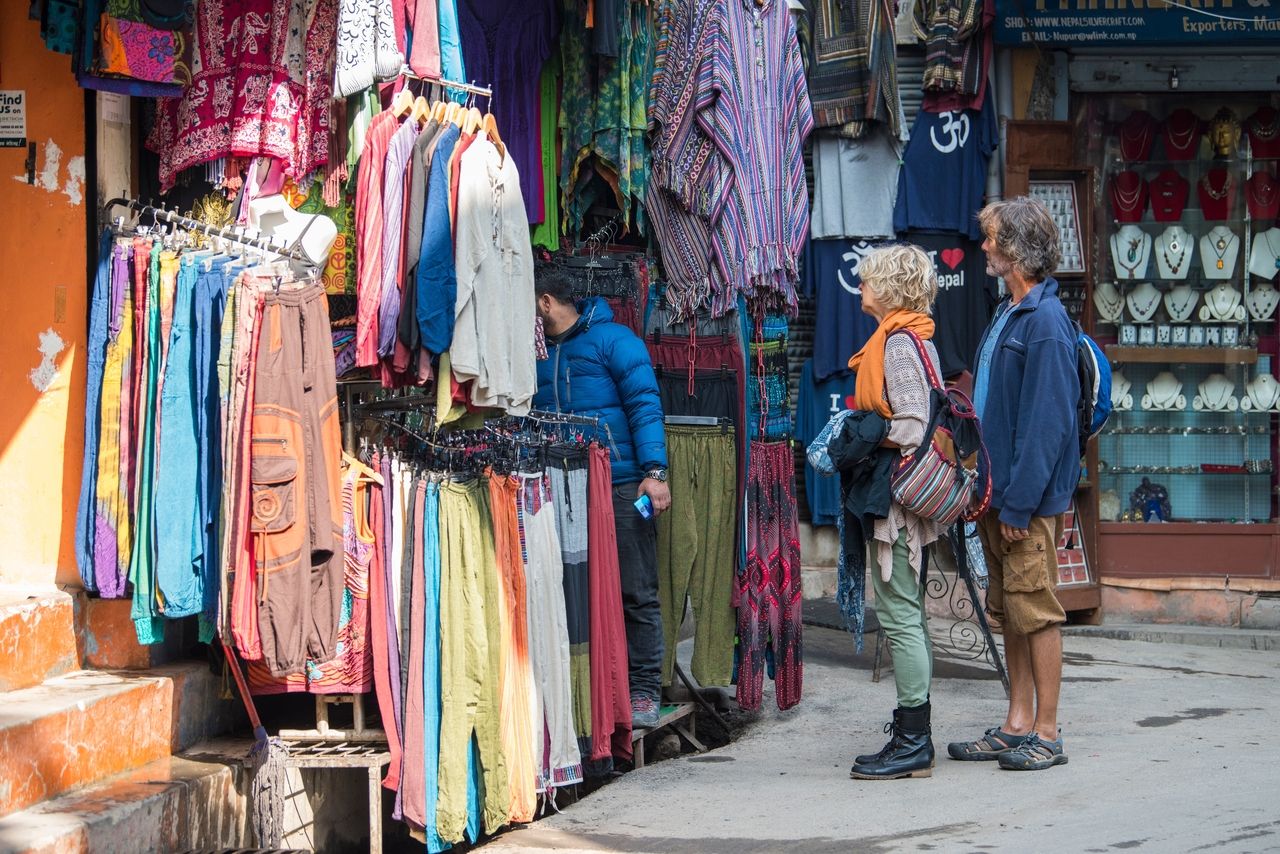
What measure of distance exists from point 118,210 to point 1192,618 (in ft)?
21.0

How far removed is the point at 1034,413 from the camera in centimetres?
541

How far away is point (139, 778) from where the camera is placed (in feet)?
16.1

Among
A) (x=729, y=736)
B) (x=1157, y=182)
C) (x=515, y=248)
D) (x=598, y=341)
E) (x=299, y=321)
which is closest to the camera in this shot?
(x=299, y=321)

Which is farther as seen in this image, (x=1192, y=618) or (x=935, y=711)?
(x=1192, y=618)

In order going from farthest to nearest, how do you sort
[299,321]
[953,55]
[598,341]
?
[953,55], [598,341], [299,321]

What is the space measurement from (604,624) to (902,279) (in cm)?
173

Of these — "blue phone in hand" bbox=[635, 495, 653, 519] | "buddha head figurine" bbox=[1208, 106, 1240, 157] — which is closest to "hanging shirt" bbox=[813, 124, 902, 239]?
"buddha head figurine" bbox=[1208, 106, 1240, 157]

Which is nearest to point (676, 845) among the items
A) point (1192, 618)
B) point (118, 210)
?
point (118, 210)

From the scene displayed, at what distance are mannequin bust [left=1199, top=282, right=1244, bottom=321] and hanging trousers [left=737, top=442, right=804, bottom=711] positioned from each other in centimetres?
374

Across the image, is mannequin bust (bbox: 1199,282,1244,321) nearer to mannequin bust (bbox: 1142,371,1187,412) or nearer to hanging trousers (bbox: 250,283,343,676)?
mannequin bust (bbox: 1142,371,1187,412)

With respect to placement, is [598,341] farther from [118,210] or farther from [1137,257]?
[1137,257]

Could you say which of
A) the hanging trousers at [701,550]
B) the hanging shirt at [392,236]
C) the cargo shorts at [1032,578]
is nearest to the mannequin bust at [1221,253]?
the hanging trousers at [701,550]

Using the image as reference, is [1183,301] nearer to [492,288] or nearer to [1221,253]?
[1221,253]

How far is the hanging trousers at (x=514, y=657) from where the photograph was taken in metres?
5.39
